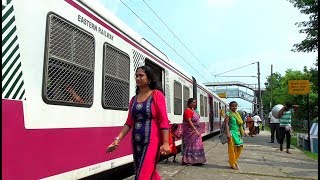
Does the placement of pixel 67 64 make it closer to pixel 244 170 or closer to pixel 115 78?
pixel 115 78

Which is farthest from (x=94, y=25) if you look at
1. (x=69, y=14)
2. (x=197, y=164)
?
(x=197, y=164)

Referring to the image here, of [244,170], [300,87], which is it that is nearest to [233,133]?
[244,170]

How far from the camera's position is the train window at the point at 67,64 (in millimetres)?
4422

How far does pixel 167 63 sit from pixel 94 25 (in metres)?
5.21

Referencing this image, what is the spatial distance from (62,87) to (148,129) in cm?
119

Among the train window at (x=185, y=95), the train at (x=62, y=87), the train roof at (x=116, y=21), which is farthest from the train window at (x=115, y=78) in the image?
the train window at (x=185, y=95)

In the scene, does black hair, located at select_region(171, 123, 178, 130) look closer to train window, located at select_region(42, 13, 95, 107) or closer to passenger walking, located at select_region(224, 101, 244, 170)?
passenger walking, located at select_region(224, 101, 244, 170)

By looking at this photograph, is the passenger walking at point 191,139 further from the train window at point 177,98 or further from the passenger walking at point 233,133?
the train window at point 177,98

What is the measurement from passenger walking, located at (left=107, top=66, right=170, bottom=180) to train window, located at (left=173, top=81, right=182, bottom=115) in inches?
274

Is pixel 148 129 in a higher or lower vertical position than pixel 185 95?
lower

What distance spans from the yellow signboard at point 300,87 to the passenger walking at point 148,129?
13315 mm

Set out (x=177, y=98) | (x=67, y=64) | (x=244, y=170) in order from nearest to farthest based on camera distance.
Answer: (x=67, y=64), (x=244, y=170), (x=177, y=98)

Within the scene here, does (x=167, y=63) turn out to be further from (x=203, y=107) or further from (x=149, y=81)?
(x=203, y=107)

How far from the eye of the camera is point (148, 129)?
4.19 metres
